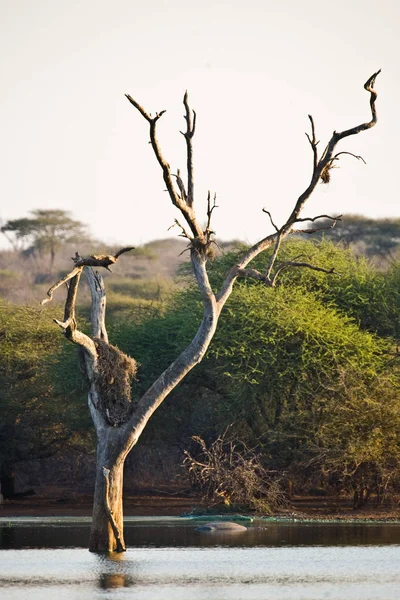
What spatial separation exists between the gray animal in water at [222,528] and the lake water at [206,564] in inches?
10.1

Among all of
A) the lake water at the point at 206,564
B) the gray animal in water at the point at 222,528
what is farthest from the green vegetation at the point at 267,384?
the lake water at the point at 206,564

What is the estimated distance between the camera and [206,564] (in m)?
22.9

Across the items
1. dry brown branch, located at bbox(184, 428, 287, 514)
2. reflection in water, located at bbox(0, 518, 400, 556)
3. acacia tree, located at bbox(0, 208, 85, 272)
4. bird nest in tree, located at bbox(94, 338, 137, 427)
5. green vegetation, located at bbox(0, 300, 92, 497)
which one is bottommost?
reflection in water, located at bbox(0, 518, 400, 556)

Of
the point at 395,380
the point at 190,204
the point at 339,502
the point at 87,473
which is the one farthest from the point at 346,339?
the point at 190,204

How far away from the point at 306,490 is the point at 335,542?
1246 centimetres

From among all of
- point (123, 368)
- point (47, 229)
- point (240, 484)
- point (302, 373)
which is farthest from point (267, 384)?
point (47, 229)

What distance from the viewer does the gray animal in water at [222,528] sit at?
97.7 feet

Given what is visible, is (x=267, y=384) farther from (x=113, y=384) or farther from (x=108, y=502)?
(x=108, y=502)

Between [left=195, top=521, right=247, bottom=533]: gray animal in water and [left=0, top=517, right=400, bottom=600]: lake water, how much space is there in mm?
256

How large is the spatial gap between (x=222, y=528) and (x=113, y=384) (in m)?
7.42

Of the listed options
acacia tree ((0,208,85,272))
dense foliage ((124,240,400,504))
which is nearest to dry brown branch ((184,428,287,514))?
dense foliage ((124,240,400,504))

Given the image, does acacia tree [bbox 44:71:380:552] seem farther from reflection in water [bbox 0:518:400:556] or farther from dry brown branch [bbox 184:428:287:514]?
dry brown branch [bbox 184:428:287:514]

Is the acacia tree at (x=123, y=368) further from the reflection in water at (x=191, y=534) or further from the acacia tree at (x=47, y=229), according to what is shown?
the acacia tree at (x=47, y=229)

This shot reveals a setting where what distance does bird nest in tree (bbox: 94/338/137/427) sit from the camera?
78.0ft
